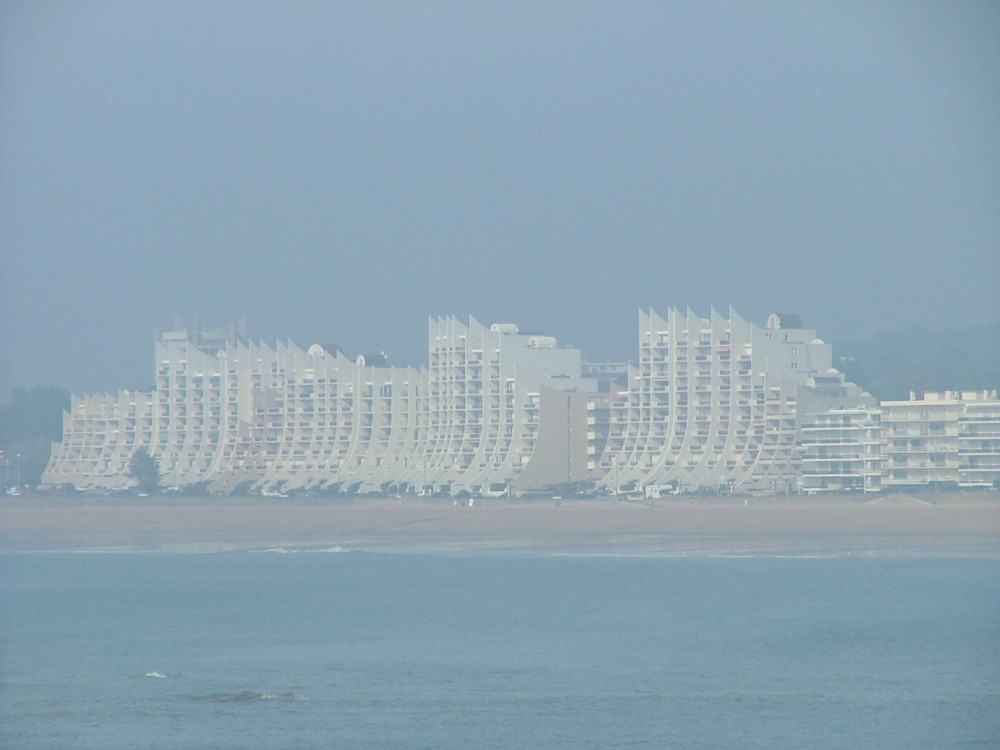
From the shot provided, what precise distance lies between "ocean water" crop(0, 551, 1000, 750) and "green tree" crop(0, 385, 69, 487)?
77984 mm

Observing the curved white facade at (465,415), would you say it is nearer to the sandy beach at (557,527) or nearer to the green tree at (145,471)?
the green tree at (145,471)

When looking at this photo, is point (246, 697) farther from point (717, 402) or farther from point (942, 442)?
point (717, 402)

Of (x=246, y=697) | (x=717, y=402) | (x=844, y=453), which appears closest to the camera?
(x=246, y=697)

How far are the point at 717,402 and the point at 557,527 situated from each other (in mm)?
25393

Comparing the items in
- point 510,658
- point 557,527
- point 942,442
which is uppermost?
point 942,442

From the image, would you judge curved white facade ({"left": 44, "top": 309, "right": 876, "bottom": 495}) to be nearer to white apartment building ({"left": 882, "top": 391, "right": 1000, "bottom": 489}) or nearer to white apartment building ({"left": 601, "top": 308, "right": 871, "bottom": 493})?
white apartment building ({"left": 601, "top": 308, "right": 871, "bottom": 493})

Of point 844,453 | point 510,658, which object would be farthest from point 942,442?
point 510,658

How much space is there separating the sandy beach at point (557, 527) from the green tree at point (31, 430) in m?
35.1

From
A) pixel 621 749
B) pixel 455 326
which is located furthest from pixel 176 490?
pixel 621 749

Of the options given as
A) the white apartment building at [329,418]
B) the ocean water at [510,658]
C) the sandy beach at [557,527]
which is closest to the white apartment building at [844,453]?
the sandy beach at [557,527]

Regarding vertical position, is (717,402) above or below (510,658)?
above

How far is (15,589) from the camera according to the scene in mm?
53562

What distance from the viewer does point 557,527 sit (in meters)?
80.2

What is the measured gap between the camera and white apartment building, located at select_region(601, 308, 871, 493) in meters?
98.2
